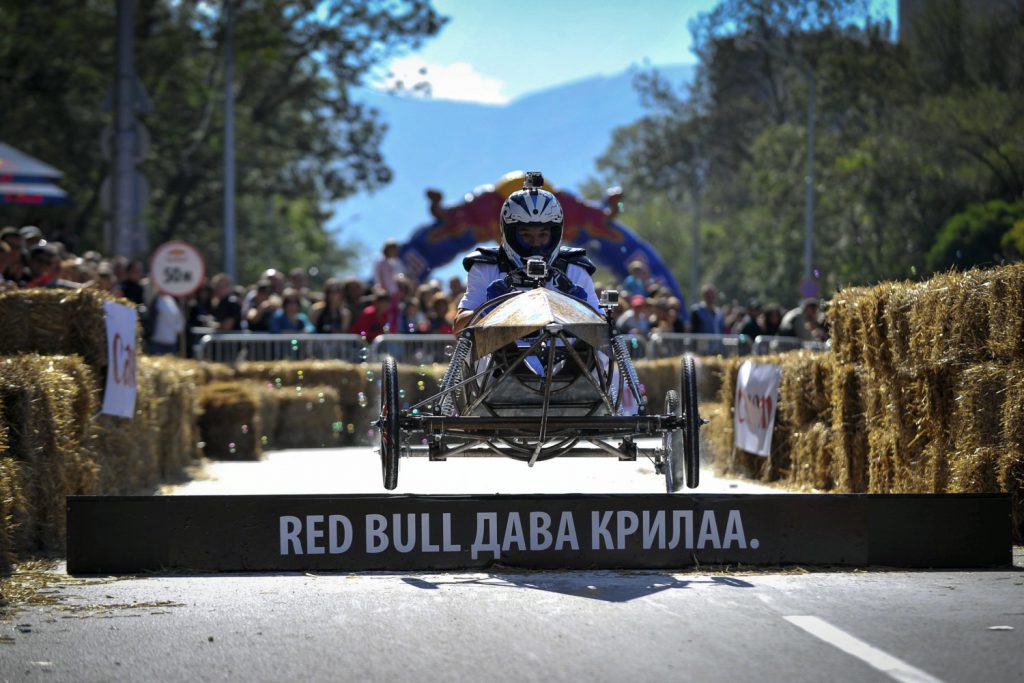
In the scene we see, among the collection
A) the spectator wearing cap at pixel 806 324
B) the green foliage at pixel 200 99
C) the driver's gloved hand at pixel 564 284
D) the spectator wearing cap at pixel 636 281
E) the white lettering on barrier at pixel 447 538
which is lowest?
the white lettering on barrier at pixel 447 538

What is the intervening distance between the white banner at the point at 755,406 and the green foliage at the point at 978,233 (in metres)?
13.3

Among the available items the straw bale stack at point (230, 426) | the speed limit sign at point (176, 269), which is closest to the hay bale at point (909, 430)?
the straw bale stack at point (230, 426)

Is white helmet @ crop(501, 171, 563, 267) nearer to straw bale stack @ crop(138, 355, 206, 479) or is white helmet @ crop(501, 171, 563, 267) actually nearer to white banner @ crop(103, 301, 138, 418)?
white banner @ crop(103, 301, 138, 418)

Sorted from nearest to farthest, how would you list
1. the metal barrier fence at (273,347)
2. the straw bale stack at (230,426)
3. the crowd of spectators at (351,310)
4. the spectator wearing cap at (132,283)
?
the straw bale stack at (230,426)
the spectator wearing cap at (132,283)
the crowd of spectators at (351,310)
the metal barrier fence at (273,347)

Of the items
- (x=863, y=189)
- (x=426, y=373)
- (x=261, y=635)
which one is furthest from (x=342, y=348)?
(x=863, y=189)

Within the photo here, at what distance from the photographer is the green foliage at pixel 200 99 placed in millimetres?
43094

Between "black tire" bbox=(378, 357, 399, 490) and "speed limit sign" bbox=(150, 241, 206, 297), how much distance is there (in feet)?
40.2

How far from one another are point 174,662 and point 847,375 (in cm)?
846

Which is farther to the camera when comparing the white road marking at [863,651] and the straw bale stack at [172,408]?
the straw bale stack at [172,408]

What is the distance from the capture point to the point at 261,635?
7.84 m

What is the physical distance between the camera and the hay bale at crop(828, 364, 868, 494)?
14.4 metres

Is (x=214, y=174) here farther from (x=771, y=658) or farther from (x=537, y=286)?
(x=771, y=658)

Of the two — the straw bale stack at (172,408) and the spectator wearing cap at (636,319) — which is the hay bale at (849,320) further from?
the spectator wearing cap at (636,319)

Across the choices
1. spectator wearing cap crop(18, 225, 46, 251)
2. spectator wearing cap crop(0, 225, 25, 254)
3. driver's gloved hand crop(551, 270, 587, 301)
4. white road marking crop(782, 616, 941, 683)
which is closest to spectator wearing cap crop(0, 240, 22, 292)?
spectator wearing cap crop(0, 225, 25, 254)
